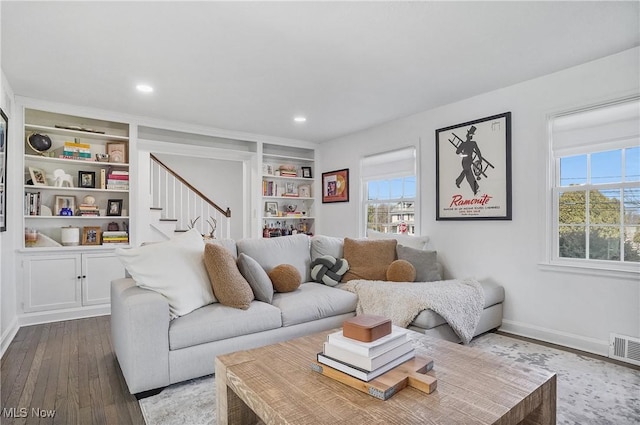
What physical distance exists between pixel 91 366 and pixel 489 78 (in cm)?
402

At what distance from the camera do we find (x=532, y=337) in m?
3.15

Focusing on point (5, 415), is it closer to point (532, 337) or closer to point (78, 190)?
point (78, 190)

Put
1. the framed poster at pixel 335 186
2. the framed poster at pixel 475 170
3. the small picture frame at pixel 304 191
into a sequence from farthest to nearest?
the small picture frame at pixel 304 191 → the framed poster at pixel 335 186 → the framed poster at pixel 475 170

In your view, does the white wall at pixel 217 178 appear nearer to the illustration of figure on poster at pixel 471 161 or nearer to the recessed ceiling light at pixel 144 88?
the recessed ceiling light at pixel 144 88

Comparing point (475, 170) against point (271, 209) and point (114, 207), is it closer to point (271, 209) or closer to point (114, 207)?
point (271, 209)

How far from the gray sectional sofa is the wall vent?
2.81 ft

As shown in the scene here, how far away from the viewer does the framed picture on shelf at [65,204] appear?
395 centimetres

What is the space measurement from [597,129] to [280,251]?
2.90 meters

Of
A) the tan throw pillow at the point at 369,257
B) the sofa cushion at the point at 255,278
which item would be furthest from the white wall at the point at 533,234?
the sofa cushion at the point at 255,278

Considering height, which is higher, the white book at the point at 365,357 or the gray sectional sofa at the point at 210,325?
the white book at the point at 365,357

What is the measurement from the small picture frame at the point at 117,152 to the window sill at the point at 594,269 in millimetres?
4701

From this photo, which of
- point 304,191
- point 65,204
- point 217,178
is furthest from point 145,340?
point 217,178

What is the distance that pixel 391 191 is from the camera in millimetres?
4676

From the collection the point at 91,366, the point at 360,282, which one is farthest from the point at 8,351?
the point at 360,282
